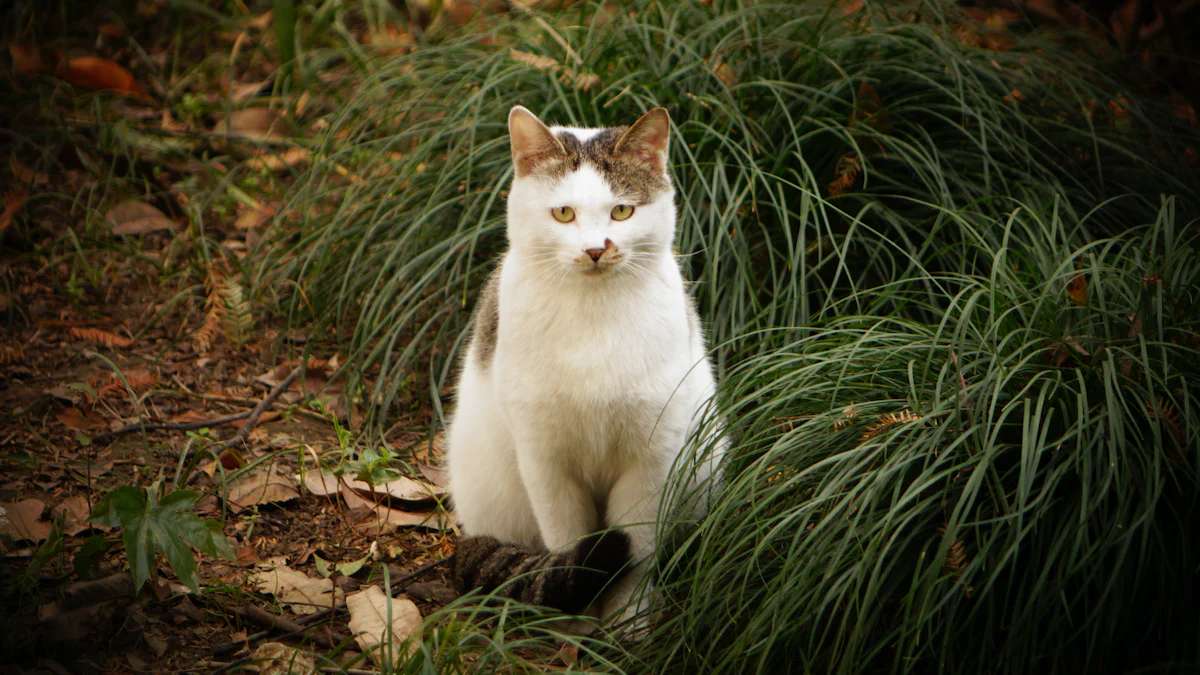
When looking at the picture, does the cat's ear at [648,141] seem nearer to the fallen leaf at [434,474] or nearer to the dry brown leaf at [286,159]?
the fallen leaf at [434,474]

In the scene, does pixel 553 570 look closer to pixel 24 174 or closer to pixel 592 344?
pixel 592 344

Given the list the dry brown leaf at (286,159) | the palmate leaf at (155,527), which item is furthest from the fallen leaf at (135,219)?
the palmate leaf at (155,527)

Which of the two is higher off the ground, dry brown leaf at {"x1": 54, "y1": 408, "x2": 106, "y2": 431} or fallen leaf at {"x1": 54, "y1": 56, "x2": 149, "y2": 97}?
fallen leaf at {"x1": 54, "y1": 56, "x2": 149, "y2": 97}

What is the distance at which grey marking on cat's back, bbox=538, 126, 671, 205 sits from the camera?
98.7 inches

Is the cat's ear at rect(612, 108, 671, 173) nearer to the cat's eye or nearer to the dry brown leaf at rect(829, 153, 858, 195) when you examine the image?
the cat's eye

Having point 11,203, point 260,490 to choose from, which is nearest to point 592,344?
point 260,490

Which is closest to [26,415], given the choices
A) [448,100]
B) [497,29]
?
[448,100]

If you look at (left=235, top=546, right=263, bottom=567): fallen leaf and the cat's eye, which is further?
(left=235, top=546, right=263, bottom=567): fallen leaf

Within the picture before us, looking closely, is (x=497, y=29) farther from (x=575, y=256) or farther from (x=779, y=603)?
(x=779, y=603)

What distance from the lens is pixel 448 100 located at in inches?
154

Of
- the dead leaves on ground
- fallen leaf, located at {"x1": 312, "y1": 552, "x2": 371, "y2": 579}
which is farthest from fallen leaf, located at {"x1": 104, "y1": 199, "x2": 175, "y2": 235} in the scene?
fallen leaf, located at {"x1": 312, "y1": 552, "x2": 371, "y2": 579}

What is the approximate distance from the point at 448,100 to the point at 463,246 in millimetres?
751

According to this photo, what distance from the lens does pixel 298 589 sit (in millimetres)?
2738

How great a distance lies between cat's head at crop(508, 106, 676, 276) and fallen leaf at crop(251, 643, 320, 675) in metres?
1.18
